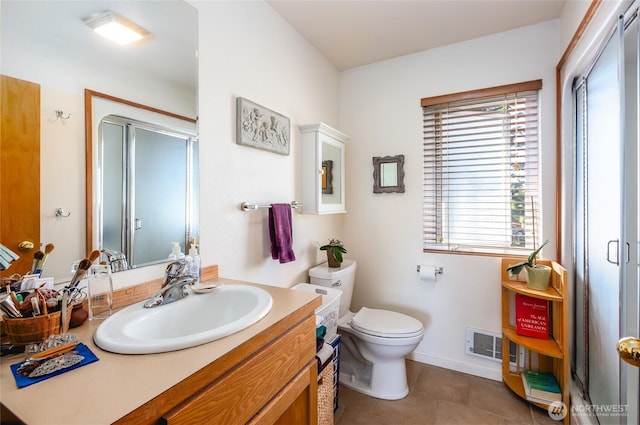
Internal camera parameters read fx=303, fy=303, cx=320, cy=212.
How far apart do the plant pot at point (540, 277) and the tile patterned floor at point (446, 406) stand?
27.7 inches

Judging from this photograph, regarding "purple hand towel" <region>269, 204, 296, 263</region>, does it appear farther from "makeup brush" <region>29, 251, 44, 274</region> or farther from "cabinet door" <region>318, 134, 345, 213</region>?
"makeup brush" <region>29, 251, 44, 274</region>

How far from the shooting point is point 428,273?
2.21m

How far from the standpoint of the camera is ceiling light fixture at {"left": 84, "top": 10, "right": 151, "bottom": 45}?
103 cm

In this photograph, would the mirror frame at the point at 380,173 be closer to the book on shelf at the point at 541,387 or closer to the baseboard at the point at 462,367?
the baseboard at the point at 462,367

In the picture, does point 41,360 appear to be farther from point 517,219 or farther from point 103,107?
point 517,219

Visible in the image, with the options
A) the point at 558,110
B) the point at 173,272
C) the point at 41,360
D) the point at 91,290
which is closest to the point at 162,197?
the point at 173,272

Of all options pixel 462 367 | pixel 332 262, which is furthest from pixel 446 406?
pixel 332 262

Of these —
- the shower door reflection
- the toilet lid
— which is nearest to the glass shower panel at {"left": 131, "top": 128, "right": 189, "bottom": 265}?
the shower door reflection

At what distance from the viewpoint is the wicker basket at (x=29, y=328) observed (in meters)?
0.71

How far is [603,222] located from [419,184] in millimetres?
1102

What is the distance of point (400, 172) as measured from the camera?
236 centimetres

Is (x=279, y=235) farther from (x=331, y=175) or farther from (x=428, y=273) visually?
(x=428, y=273)

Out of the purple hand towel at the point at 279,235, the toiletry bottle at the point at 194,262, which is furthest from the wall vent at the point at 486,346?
the toiletry bottle at the point at 194,262

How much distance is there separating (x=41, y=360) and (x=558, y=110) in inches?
103
